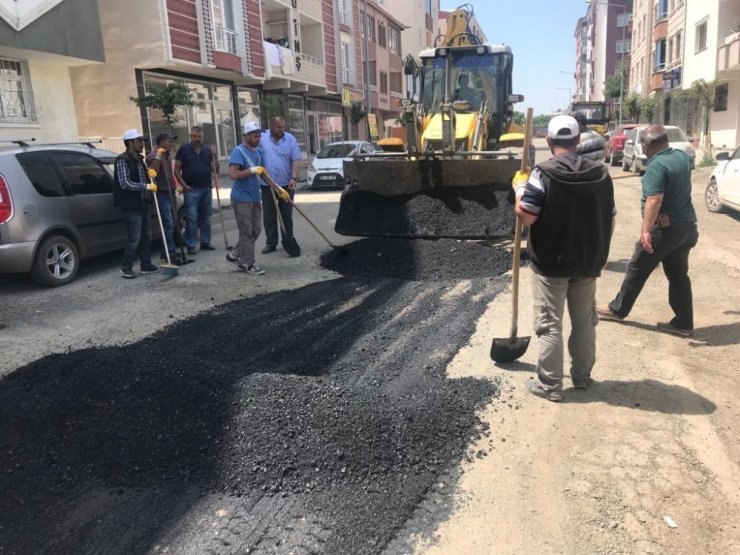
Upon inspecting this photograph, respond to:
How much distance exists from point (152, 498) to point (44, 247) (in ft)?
16.5

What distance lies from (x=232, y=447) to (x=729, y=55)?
29.7m

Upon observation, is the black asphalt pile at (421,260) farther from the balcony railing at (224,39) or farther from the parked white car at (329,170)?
the balcony railing at (224,39)

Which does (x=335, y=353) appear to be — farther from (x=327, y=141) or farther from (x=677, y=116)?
(x=677, y=116)

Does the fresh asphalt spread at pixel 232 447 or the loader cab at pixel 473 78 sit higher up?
the loader cab at pixel 473 78

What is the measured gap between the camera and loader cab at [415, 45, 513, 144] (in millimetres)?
10555

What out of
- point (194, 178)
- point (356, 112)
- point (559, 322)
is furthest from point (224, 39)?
point (559, 322)

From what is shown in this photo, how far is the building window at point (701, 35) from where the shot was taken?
29.8 metres

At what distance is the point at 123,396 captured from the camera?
3607 millimetres

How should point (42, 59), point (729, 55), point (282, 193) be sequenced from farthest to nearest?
point (729, 55) → point (42, 59) → point (282, 193)

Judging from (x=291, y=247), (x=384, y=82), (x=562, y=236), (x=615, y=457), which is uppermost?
(x=384, y=82)

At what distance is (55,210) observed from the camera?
698 cm

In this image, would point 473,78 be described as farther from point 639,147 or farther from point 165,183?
point 639,147

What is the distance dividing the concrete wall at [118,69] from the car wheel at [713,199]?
1521cm

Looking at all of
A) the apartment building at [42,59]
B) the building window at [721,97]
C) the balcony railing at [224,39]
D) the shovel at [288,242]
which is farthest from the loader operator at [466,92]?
the building window at [721,97]
